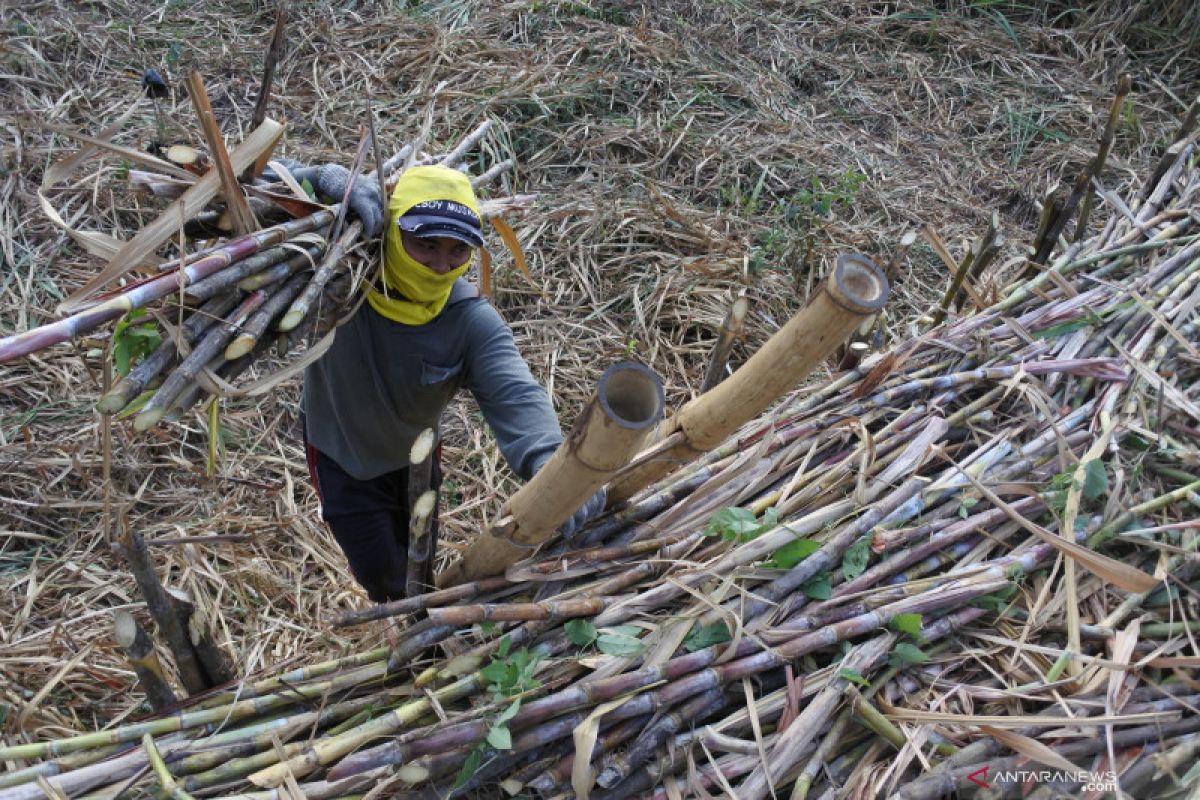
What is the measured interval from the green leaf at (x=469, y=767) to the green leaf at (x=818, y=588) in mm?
657

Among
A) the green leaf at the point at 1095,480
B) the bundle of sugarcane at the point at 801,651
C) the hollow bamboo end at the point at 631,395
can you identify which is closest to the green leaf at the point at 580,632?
the bundle of sugarcane at the point at 801,651

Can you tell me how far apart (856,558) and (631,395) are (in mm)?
719

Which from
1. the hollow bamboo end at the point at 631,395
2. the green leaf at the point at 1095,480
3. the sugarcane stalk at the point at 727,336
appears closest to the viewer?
the hollow bamboo end at the point at 631,395

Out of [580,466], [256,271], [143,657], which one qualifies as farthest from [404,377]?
[580,466]

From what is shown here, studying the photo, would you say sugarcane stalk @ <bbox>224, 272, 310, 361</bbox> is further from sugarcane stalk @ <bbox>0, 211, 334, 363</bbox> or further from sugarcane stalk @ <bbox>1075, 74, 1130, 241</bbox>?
sugarcane stalk @ <bbox>1075, 74, 1130, 241</bbox>

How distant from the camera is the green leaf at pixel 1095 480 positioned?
1.77 m

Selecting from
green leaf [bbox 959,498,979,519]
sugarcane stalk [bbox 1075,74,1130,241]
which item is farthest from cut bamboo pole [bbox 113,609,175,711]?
sugarcane stalk [bbox 1075,74,1130,241]

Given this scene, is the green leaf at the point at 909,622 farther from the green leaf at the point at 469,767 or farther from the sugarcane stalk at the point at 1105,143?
the sugarcane stalk at the point at 1105,143

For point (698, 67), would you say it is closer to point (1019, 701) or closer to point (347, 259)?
point (347, 259)

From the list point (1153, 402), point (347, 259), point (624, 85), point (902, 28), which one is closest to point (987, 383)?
point (1153, 402)

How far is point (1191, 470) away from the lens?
191 centimetres

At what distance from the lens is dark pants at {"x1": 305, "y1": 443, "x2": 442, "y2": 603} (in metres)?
2.53

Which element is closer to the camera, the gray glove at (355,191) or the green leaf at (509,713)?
the green leaf at (509,713)

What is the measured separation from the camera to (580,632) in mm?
1528
